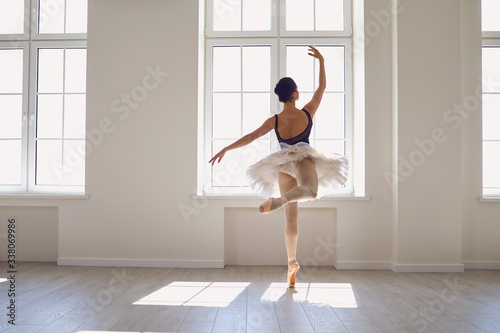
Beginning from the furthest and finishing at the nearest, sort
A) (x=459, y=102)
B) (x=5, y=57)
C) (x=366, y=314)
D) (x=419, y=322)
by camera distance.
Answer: (x=5, y=57), (x=459, y=102), (x=366, y=314), (x=419, y=322)

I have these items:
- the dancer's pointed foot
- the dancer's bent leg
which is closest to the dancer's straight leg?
the dancer's bent leg

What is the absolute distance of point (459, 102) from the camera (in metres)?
4.11

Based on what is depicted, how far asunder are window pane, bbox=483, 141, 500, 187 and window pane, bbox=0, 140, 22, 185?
489 cm

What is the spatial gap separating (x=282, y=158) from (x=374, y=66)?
1779mm

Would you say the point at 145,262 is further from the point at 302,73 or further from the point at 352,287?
the point at 302,73

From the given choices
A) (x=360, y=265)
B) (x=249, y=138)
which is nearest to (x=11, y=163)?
(x=249, y=138)

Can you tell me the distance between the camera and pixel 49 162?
461cm

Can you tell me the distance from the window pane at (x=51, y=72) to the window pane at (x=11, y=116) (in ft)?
1.01

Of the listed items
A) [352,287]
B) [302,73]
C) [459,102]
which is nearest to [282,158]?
[352,287]

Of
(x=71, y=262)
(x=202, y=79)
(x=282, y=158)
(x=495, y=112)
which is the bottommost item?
(x=71, y=262)

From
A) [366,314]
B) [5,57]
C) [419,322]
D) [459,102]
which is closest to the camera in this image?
[419,322]

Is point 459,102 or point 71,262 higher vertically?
point 459,102

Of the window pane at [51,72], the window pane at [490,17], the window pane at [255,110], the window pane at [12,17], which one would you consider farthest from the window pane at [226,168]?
the window pane at [490,17]

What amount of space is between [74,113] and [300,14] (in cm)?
262
